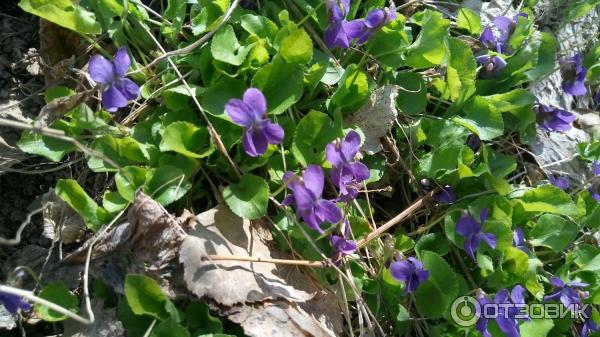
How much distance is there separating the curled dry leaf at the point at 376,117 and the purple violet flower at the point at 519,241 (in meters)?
0.44

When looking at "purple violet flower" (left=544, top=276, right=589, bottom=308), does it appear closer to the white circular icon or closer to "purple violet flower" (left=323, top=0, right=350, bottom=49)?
the white circular icon

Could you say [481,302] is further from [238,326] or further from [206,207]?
[206,207]

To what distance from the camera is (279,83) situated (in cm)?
173

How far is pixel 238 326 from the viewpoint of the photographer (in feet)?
5.07

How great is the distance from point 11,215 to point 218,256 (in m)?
0.64

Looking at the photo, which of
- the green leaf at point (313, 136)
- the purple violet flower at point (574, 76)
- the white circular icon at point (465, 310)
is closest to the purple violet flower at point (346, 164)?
the green leaf at point (313, 136)

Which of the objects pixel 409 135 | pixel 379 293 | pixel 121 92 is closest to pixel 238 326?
pixel 379 293

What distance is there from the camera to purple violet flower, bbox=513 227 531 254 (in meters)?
1.88

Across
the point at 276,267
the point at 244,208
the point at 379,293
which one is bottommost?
the point at 379,293

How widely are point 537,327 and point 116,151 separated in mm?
1179

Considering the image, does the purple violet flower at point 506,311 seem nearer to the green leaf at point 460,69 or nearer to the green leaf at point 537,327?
the green leaf at point 537,327

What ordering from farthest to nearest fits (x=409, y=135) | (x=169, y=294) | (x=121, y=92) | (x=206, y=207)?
1. (x=409, y=135)
2. (x=206, y=207)
3. (x=121, y=92)
4. (x=169, y=294)

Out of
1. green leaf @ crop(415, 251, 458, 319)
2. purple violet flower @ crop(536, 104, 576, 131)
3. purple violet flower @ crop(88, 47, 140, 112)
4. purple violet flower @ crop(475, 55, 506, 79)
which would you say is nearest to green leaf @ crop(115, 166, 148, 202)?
purple violet flower @ crop(88, 47, 140, 112)

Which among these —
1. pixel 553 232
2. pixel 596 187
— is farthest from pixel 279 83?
pixel 596 187
